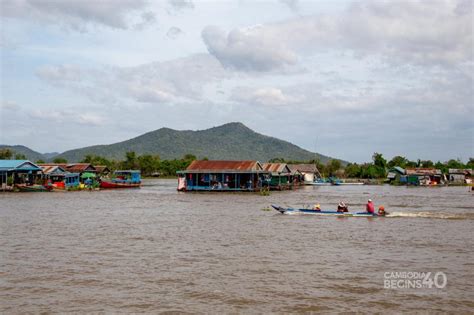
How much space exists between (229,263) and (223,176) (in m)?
34.3

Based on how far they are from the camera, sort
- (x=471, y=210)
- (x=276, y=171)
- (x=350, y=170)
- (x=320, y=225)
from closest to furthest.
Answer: (x=320, y=225)
(x=471, y=210)
(x=276, y=171)
(x=350, y=170)

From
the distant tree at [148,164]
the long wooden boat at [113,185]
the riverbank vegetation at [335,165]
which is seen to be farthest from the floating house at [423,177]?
the distant tree at [148,164]

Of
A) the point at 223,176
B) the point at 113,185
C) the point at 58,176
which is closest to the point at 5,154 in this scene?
the point at 58,176

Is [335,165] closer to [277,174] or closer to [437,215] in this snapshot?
[277,174]

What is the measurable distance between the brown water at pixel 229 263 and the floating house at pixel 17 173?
24232mm

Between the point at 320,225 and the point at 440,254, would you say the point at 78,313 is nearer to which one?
the point at 440,254

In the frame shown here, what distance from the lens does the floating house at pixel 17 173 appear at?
46375 mm

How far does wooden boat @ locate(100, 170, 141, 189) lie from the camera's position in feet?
185

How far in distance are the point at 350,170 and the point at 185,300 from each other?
89.1 metres

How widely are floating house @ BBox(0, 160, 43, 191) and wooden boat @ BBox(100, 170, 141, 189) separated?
7.74 metres

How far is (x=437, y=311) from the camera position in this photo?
32.2ft

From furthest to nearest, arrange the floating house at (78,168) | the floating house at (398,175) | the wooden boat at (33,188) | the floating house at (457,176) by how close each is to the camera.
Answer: the floating house at (457,176) → the floating house at (398,175) → the floating house at (78,168) → the wooden boat at (33,188)

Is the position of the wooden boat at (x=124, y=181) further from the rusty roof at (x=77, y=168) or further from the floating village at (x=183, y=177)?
the rusty roof at (x=77, y=168)

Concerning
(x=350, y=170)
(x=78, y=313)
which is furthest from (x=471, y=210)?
(x=350, y=170)
